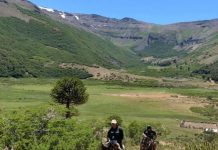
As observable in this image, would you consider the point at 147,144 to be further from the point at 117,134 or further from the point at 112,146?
the point at 117,134

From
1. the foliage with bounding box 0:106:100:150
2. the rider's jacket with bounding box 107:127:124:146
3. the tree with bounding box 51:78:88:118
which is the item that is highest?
the tree with bounding box 51:78:88:118

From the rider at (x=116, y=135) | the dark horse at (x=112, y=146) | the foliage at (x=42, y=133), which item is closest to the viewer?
the rider at (x=116, y=135)

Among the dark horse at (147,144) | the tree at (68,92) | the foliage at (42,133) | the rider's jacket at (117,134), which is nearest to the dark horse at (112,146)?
the rider's jacket at (117,134)

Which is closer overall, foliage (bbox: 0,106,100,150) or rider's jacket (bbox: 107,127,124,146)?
rider's jacket (bbox: 107,127,124,146)

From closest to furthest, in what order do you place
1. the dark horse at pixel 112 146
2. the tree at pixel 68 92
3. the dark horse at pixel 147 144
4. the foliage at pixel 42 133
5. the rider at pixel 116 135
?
the rider at pixel 116 135
the dark horse at pixel 112 146
the dark horse at pixel 147 144
the foliage at pixel 42 133
the tree at pixel 68 92

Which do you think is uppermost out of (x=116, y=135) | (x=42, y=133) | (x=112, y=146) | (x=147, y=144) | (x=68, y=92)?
(x=68, y=92)

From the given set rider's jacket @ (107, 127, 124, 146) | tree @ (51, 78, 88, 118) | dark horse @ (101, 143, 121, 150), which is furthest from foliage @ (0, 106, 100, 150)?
tree @ (51, 78, 88, 118)

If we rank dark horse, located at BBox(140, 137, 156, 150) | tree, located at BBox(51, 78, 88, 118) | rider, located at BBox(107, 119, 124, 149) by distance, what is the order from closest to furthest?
1. rider, located at BBox(107, 119, 124, 149)
2. dark horse, located at BBox(140, 137, 156, 150)
3. tree, located at BBox(51, 78, 88, 118)

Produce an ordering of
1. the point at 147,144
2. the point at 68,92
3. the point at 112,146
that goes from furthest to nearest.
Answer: the point at 68,92 < the point at 147,144 < the point at 112,146

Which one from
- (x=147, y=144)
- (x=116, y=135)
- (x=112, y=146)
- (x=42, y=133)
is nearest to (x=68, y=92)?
(x=42, y=133)

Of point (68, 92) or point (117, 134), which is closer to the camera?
point (117, 134)

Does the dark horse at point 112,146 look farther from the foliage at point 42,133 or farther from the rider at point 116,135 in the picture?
the foliage at point 42,133

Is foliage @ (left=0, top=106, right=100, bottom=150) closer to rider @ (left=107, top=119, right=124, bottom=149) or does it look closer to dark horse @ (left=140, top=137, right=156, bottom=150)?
dark horse @ (left=140, top=137, right=156, bottom=150)

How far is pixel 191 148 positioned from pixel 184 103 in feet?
537
